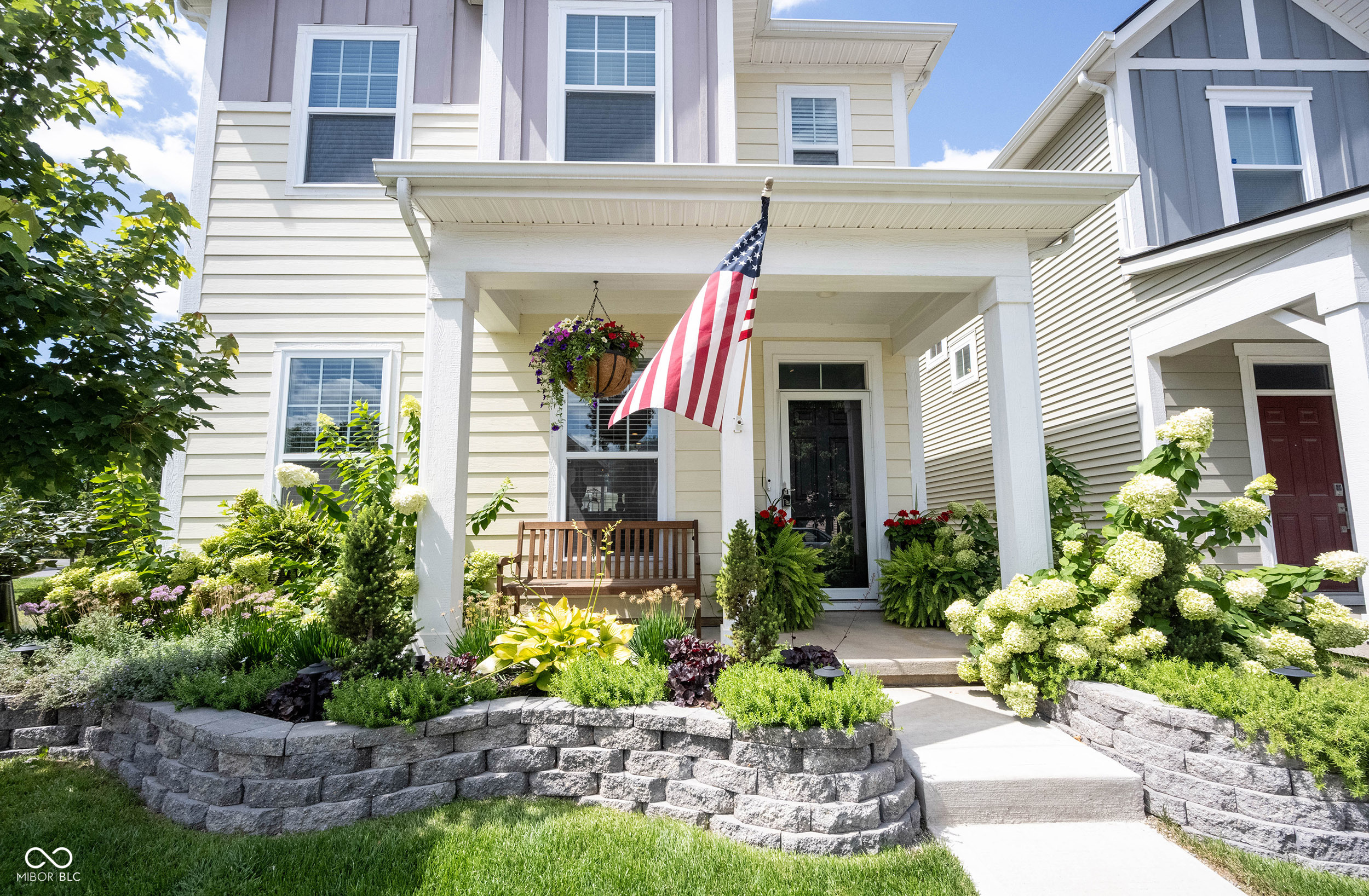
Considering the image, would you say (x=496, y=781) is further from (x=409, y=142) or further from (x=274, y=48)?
(x=274, y=48)

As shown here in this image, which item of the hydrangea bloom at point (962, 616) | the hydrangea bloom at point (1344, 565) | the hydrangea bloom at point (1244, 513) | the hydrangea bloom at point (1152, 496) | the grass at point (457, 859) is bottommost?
the grass at point (457, 859)

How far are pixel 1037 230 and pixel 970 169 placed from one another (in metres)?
0.88

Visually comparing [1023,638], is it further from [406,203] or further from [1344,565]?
[406,203]

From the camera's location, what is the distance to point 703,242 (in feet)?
14.9

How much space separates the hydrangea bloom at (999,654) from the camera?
377 cm

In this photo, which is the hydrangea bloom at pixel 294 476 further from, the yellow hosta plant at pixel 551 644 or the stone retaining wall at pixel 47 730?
the yellow hosta plant at pixel 551 644

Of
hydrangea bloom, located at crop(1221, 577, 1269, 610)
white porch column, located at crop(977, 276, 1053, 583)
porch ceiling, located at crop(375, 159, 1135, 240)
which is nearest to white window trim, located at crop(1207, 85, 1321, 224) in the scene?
porch ceiling, located at crop(375, 159, 1135, 240)

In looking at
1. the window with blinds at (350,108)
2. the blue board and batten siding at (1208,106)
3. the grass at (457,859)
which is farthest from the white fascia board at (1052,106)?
the grass at (457,859)

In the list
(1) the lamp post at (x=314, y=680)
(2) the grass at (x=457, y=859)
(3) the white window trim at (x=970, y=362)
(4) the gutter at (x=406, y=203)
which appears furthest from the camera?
(3) the white window trim at (x=970, y=362)

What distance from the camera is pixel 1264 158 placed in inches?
284

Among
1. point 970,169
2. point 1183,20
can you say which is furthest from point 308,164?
point 1183,20

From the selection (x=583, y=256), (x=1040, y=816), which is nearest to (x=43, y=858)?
(x=583, y=256)

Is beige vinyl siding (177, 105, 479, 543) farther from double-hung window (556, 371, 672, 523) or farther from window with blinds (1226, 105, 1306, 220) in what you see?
window with blinds (1226, 105, 1306, 220)

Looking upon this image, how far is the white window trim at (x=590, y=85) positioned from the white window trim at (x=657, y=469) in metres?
2.00
